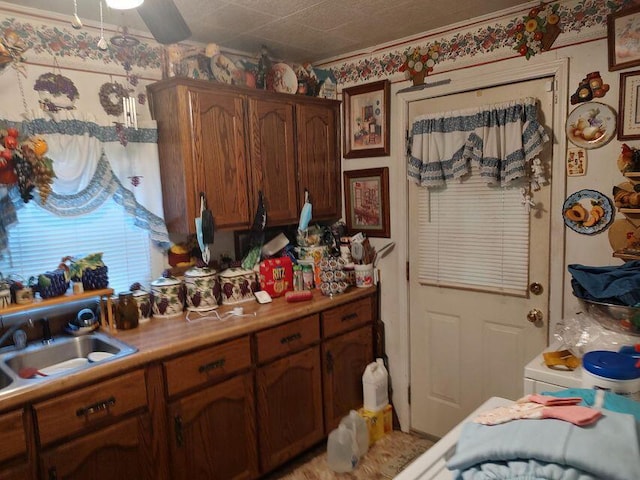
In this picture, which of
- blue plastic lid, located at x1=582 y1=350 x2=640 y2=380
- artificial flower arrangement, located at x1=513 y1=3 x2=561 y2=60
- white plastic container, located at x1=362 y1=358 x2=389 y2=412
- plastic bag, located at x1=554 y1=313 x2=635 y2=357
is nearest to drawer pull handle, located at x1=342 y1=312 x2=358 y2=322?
white plastic container, located at x1=362 y1=358 x2=389 y2=412

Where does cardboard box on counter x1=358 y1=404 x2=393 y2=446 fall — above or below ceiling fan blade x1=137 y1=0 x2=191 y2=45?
below

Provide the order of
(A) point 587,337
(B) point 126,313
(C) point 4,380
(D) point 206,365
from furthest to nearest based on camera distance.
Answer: (B) point 126,313 < (D) point 206,365 < (C) point 4,380 < (A) point 587,337

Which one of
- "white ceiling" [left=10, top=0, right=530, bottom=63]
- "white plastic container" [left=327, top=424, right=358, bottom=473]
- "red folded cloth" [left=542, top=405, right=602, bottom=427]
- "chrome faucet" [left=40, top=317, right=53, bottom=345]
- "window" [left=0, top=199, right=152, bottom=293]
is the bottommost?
"white plastic container" [left=327, top=424, right=358, bottom=473]

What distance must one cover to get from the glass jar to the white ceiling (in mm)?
1311

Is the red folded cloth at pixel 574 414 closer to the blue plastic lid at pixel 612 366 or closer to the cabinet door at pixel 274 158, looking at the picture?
the blue plastic lid at pixel 612 366

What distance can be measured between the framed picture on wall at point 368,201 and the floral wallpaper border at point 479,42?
596mm

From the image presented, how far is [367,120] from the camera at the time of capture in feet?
9.41

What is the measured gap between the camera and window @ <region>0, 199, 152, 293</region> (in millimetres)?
2045

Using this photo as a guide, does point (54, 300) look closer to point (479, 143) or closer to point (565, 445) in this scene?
point (565, 445)

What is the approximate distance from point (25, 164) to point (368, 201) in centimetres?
184

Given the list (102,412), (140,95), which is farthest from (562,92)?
(102,412)

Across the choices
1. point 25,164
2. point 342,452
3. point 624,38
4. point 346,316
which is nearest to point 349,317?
point 346,316

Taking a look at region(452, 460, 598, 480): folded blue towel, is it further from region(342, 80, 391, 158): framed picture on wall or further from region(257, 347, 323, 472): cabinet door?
region(342, 80, 391, 158): framed picture on wall

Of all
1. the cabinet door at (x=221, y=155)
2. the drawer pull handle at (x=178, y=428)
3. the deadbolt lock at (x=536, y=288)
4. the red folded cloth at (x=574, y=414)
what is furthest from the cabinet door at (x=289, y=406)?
the red folded cloth at (x=574, y=414)
